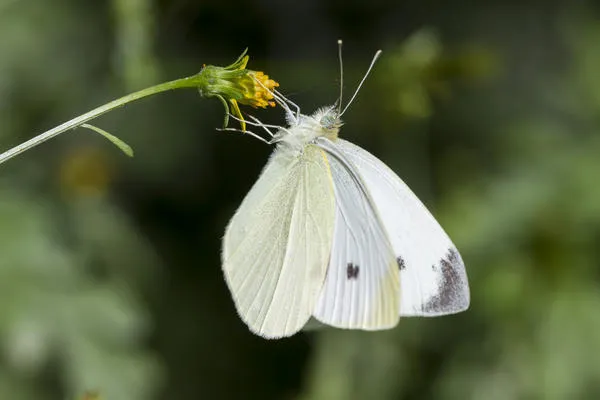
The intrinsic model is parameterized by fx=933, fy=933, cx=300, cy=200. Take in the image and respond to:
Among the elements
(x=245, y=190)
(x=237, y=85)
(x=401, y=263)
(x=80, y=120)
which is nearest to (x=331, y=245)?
(x=401, y=263)

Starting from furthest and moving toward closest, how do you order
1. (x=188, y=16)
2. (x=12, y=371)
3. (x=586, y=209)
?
(x=188, y=16) → (x=586, y=209) → (x=12, y=371)

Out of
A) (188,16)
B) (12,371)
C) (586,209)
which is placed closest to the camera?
(12,371)

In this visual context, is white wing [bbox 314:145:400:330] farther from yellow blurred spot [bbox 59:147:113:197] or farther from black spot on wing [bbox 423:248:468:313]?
yellow blurred spot [bbox 59:147:113:197]

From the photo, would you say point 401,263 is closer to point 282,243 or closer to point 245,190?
point 282,243

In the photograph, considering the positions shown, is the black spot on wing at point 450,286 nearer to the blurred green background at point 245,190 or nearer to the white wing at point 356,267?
the white wing at point 356,267

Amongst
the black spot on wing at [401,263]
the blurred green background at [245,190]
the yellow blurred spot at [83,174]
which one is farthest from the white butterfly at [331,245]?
the yellow blurred spot at [83,174]

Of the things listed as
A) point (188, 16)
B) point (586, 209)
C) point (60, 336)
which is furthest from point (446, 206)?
point (60, 336)

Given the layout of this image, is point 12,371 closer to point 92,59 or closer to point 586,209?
point 92,59

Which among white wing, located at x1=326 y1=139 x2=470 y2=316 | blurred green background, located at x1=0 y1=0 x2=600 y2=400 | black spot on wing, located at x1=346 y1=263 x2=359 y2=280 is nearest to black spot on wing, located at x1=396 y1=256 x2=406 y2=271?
white wing, located at x1=326 y1=139 x2=470 y2=316
